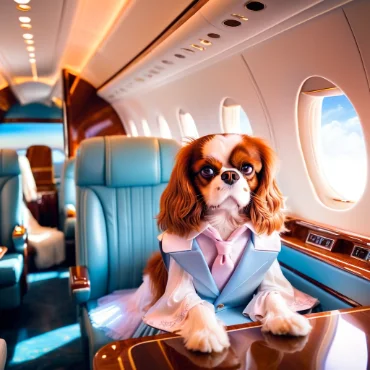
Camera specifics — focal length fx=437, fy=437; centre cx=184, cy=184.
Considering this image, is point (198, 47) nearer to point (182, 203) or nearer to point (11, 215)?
point (182, 203)

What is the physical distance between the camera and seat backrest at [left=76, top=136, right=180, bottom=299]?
2.23m

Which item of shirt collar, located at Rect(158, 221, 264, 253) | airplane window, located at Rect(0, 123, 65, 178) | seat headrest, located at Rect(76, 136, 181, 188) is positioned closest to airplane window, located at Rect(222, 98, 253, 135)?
seat headrest, located at Rect(76, 136, 181, 188)

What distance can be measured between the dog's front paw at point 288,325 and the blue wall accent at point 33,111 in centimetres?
868

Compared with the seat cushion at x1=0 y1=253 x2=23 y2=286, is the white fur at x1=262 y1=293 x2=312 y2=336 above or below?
above

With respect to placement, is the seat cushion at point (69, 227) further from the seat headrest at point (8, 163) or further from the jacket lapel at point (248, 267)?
the jacket lapel at point (248, 267)

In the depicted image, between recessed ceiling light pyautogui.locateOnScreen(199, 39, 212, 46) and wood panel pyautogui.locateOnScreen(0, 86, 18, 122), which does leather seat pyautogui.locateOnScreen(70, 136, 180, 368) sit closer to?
recessed ceiling light pyautogui.locateOnScreen(199, 39, 212, 46)

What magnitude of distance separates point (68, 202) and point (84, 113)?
9.57 feet

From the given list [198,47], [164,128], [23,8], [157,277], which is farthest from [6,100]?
[157,277]

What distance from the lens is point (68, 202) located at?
5.05 meters

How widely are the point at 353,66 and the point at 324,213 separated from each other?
944 millimetres

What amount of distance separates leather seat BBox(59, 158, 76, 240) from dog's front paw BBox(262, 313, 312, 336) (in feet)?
12.5

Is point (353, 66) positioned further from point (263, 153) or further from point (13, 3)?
point (13, 3)

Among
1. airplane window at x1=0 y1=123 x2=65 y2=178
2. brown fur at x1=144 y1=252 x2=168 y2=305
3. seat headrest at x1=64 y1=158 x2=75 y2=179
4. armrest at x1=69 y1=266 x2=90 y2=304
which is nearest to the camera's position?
brown fur at x1=144 y1=252 x2=168 y2=305

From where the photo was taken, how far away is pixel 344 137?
2658mm
